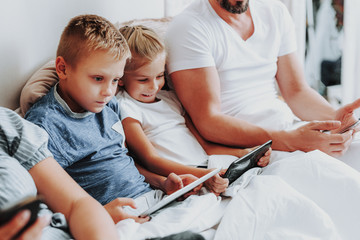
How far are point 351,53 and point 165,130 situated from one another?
1.66 meters

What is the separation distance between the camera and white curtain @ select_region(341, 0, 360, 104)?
8.55 ft

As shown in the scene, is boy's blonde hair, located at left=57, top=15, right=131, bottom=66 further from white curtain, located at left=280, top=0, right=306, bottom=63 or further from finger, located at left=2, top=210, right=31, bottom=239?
white curtain, located at left=280, top=0, right=306, bottom=63

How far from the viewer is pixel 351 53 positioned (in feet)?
8.70

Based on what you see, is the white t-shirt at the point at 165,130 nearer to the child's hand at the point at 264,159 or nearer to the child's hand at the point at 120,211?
the child's hand at the point at 264,159

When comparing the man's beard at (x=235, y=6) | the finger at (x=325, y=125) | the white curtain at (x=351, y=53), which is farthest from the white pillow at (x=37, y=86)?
the white curtain at (x=351, y=53)

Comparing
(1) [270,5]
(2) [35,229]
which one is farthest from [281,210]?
(1) [270,5]

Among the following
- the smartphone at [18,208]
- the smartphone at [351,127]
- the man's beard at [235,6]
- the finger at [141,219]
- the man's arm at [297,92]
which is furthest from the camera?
the man's arm at [297,92]

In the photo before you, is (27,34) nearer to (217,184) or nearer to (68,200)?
(68,200)

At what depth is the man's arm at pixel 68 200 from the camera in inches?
34.9

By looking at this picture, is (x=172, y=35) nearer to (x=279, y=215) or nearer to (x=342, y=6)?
(x=279, y=215)

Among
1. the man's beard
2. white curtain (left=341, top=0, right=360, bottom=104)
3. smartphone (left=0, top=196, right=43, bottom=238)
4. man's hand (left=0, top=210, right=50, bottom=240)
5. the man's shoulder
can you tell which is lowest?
white curtain (left=341, top=0, right=360, bottom=104)

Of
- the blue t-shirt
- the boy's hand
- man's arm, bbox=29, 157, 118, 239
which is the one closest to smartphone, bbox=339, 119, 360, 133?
the boy's hand

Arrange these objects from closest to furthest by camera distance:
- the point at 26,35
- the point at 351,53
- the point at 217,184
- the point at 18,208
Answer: the point at 18,208 < the point at 217,184 < the point at 26,35 < the point at 351,53

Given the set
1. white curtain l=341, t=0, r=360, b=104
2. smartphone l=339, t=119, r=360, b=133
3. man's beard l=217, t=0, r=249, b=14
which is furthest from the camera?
white curtain l=341, t=0, r=360, b=104
